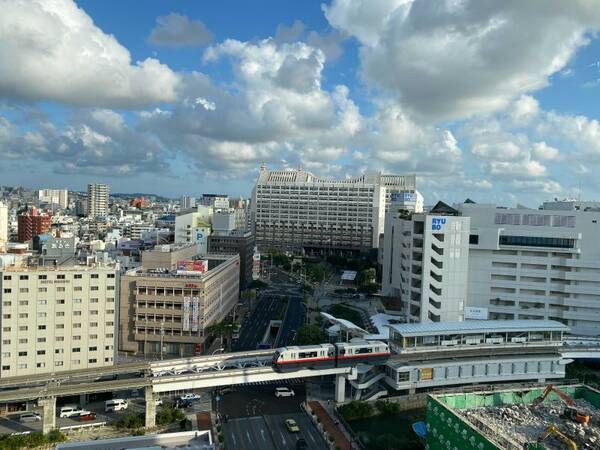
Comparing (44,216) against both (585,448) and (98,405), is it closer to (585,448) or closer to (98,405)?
(98,405)

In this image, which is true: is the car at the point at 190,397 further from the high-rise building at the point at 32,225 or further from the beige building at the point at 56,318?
the high-rise building at the point at 32,225

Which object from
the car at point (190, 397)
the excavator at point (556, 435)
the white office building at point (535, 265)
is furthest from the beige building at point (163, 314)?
the excavator at point (556, 435)

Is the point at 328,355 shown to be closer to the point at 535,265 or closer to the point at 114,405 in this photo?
the point at 114,405

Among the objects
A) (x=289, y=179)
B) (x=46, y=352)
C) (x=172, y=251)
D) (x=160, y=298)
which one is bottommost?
(x=46, y=352)

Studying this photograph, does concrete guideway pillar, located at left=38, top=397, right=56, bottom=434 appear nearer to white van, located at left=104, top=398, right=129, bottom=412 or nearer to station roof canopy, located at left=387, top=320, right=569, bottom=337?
white van, located at left=104, top=398, right=129, bottom=412

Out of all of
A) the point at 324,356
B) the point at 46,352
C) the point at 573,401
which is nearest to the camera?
the point at 573,401

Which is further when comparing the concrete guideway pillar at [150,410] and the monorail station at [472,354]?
the monorail station at [472,354]

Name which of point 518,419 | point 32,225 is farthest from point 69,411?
point 32,225

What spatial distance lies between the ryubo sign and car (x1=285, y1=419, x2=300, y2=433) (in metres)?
29.1

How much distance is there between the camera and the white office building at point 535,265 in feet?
192

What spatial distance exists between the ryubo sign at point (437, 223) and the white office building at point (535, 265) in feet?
17.0

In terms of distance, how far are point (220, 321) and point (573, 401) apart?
1764 inches

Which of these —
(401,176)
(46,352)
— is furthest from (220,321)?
(401,176)

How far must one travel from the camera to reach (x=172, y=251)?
220ft
